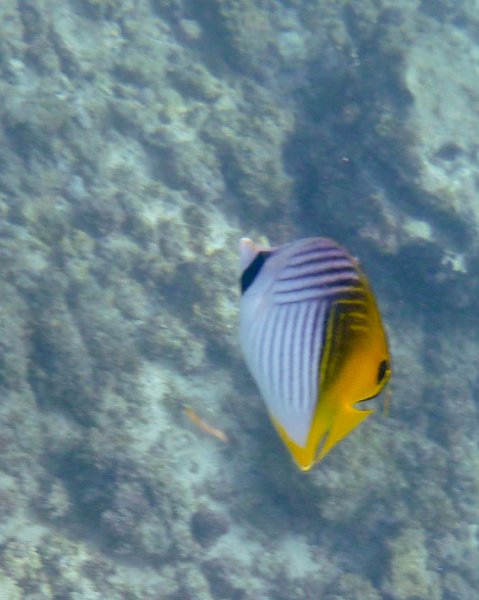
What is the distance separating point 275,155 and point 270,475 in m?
4.54

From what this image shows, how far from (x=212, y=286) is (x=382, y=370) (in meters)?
5.87

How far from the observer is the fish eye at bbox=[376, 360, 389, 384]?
875mm

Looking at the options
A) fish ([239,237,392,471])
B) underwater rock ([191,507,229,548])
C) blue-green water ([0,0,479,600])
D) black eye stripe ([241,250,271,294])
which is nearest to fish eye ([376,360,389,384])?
fish ([239,237,392,471])

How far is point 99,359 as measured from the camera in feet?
18.8

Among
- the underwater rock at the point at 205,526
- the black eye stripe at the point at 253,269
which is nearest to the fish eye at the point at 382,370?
the black eye stripe at the point at 253,269

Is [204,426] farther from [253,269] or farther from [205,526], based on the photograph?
[253,269]

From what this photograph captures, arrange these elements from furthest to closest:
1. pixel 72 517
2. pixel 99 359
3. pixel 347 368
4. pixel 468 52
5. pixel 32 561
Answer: pixel 468 52 → pixel 99 359 → pixel 72 517 → pixel 32 561 → pixel 347 368

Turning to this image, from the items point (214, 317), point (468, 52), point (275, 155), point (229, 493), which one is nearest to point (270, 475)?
point (229, 493)

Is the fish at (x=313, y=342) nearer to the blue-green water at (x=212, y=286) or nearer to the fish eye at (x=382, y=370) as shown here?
the fish eye at (x=382, y=370)

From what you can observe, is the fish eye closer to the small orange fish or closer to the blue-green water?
the blue-green water

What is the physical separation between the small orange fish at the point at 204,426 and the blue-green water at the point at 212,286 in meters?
0.05

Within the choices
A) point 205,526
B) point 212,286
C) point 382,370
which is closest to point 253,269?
point 382,370

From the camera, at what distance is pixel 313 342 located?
884mm

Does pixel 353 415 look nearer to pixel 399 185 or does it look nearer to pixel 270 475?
pixel 270 475
